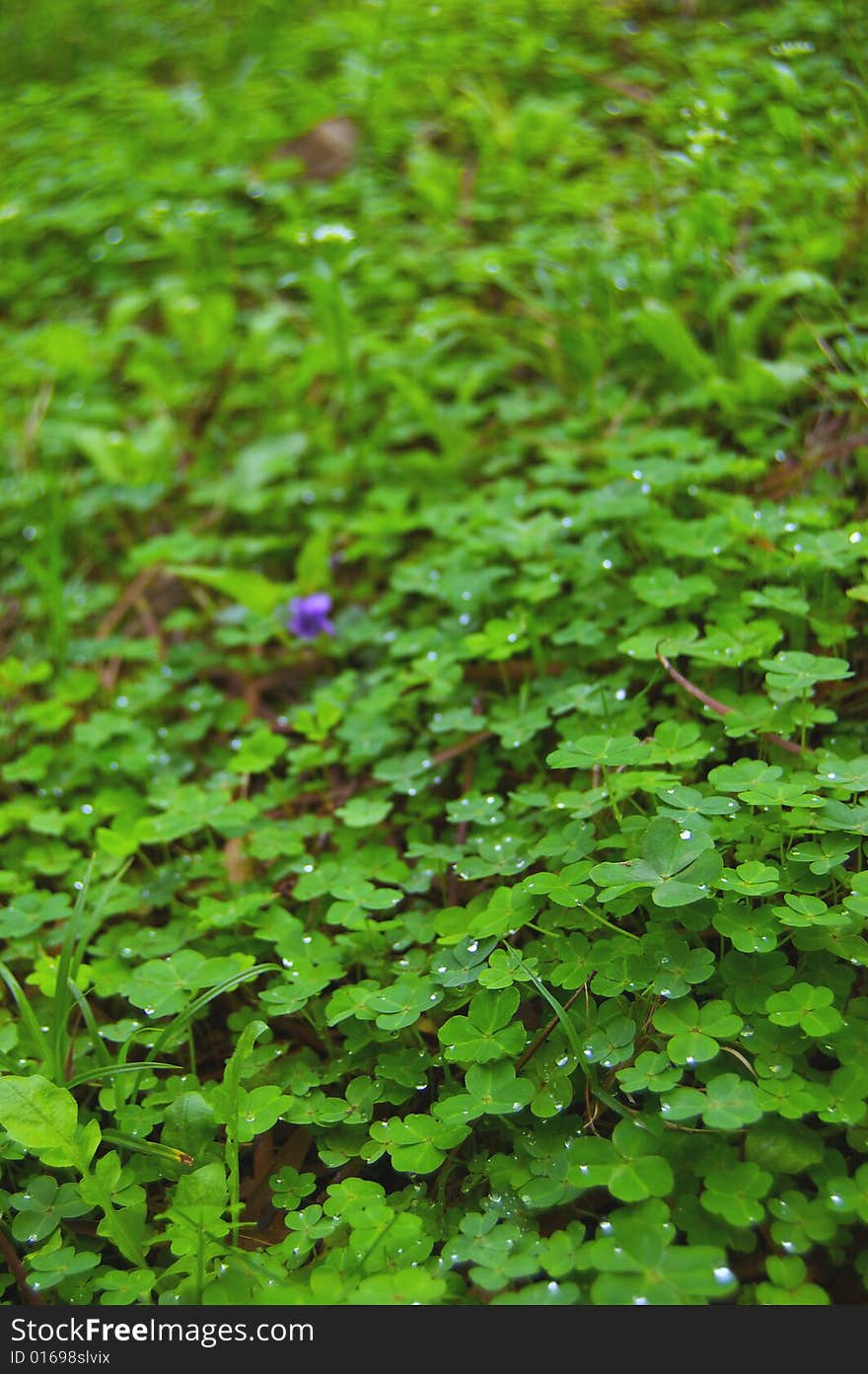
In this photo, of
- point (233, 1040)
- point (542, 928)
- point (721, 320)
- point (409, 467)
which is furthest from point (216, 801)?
point (721, 320)

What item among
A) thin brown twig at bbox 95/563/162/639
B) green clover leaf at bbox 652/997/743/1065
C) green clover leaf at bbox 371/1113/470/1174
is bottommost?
thin brown twig at bbox 95/563/162/639

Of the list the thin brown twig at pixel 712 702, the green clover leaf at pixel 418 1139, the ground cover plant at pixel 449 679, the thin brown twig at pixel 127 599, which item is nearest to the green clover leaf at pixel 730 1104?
the ground cover plant at pixel 449 679

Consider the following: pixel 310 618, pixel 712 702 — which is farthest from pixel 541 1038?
pixel 310 618

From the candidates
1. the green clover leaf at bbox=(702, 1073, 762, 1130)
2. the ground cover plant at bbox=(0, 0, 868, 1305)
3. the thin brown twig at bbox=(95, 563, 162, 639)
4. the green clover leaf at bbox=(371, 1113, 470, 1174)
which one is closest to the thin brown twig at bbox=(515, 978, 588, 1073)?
the ground cover plant at bbox=(0, 0, 868, 1305)

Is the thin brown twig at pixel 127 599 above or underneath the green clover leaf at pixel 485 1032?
underneath

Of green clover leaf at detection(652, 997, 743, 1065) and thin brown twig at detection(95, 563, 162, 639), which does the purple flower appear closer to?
thin brown twig at detection(95, 563, 162, 639)

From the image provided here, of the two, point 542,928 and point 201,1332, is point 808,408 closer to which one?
point 542,928

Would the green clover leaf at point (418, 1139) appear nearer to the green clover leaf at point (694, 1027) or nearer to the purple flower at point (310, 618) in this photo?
the green clover leaf at point (694, 1027)
